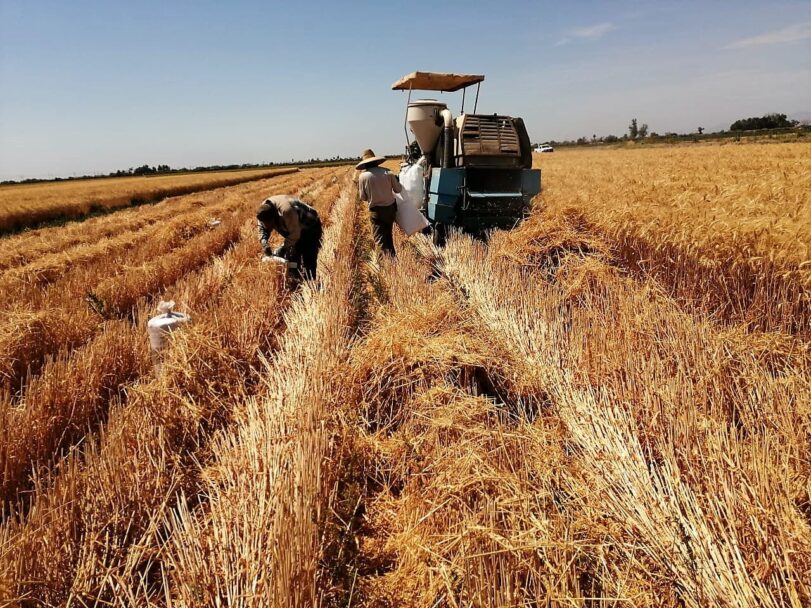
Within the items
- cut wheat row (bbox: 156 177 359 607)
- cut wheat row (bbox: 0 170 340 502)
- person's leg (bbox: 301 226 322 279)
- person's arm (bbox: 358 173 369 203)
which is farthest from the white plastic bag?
cut wheat row (bbox: 156 177 359 607)

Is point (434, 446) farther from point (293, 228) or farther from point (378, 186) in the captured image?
point (378, 186)

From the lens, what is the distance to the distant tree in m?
59.7

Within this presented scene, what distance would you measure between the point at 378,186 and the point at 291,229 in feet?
6.18

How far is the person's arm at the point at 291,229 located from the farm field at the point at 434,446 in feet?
2.40

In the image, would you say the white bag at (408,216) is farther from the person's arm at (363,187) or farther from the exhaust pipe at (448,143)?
the exhaust pipe at (448,143)

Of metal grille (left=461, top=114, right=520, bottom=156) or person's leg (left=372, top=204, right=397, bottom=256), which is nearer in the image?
person's leg (left=372, top=204, right=397, bottom=256)

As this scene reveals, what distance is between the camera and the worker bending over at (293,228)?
209 inches

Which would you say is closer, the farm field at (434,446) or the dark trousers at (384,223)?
the farm field at (434,446)

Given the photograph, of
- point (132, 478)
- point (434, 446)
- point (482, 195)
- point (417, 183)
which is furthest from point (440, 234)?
point (132, 478)

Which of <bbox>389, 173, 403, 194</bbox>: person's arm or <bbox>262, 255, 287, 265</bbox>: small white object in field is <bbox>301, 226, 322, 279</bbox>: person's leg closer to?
<bbox>262, 255, 287, 265</bbox>: small white object in field

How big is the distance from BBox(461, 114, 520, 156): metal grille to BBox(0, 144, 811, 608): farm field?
10.8 ft

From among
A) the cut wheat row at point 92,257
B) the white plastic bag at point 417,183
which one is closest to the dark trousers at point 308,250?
the cut wheat row at point 92,257

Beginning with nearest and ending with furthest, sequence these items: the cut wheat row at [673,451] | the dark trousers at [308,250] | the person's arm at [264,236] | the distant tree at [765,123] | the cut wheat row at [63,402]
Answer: the cut wheat row at [673,451] → the cut wheat row at [63,402] → the person's arm at [264,236] → the dark trousers at [308,250] → the distant tree at [765,123]

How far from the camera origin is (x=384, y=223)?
710cm
